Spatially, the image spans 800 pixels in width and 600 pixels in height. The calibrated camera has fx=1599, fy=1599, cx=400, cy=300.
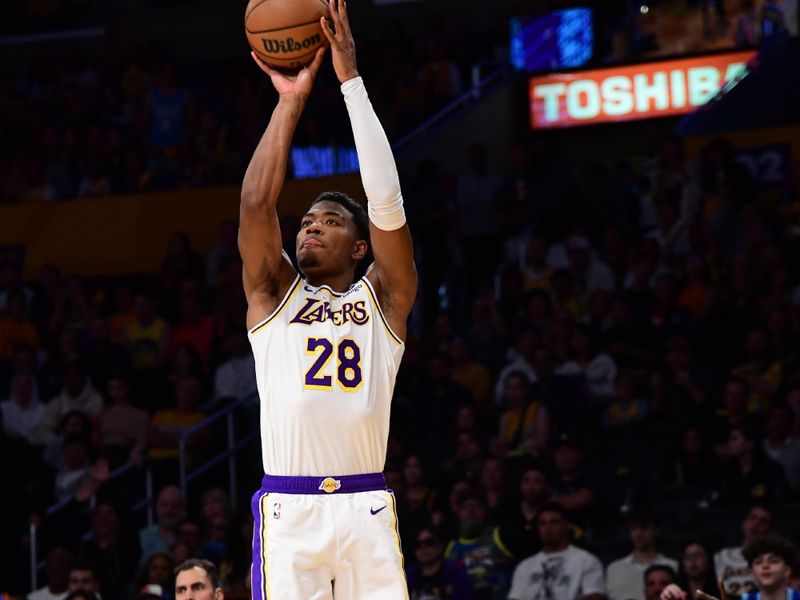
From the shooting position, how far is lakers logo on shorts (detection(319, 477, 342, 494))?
5957mm

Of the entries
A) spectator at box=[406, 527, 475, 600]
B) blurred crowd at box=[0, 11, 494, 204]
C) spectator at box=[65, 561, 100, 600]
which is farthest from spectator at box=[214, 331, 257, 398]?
spectator at box=[406, 527, 475, 600]

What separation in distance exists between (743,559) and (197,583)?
12.2 ft

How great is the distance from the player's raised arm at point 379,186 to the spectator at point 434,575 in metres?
4.49

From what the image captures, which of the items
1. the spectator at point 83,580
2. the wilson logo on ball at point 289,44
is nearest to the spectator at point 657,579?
the spectator at point 83,580

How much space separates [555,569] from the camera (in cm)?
1048

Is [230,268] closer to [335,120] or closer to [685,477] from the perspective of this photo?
[335,120]

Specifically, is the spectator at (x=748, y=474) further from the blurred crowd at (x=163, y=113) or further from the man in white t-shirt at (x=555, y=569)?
the blurred crowd at (x=163, y=113)

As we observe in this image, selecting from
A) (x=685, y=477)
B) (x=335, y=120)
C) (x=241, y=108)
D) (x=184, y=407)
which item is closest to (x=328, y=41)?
(x=685, y=477)

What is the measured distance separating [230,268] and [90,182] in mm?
3400

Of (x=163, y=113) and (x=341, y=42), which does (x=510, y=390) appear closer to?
(x=341, y=42)

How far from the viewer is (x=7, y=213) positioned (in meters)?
17.2

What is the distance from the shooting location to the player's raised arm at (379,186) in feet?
19.9

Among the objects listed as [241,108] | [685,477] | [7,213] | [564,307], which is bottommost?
[685,477]

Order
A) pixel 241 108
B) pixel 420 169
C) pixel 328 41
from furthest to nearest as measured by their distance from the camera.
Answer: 1. pixel 241 108
2. pixel 420 169
3. pixel 328 41
